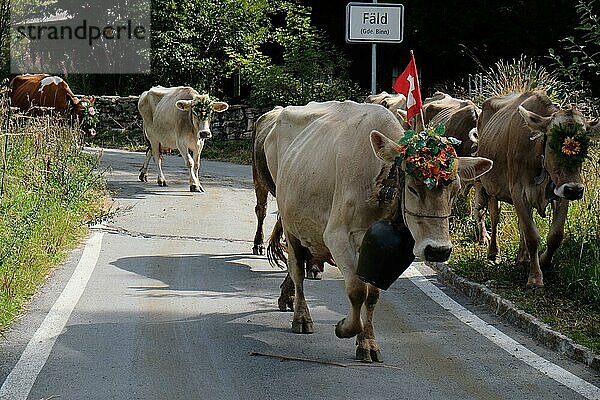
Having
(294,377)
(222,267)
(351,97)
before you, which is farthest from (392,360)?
(351,97)

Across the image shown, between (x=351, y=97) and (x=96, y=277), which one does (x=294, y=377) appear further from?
(x=351, y=97)

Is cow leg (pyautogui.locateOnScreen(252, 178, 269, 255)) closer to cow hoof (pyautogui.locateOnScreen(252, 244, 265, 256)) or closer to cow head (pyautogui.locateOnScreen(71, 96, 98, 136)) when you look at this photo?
cow hoof (pyautogui.locateOnScreen(252, 244, 265, 256))

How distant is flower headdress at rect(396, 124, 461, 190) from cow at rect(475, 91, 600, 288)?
288 centimetres

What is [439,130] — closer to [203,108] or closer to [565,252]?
[565,252]

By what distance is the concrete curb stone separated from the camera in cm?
753

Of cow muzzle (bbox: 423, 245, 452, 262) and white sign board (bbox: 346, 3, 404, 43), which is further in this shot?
white sign board (bbox: 346, 3, 404, 43)

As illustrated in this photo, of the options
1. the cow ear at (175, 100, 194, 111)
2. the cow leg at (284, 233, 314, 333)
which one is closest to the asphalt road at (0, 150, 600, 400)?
the cow leg at (284, 233, 314, 333)

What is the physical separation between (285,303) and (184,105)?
10.2m

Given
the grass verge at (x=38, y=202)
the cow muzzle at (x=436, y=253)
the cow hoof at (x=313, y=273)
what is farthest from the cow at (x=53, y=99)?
the cow muzzle at (x=436, y=253)

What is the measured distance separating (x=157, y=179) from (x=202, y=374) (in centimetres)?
1305

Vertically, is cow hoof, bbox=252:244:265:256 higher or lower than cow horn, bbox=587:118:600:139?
lower

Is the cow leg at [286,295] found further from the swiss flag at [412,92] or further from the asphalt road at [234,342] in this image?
the swiss flag at [412,92]

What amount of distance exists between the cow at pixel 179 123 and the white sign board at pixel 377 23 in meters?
4.72

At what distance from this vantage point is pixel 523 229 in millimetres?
9883
